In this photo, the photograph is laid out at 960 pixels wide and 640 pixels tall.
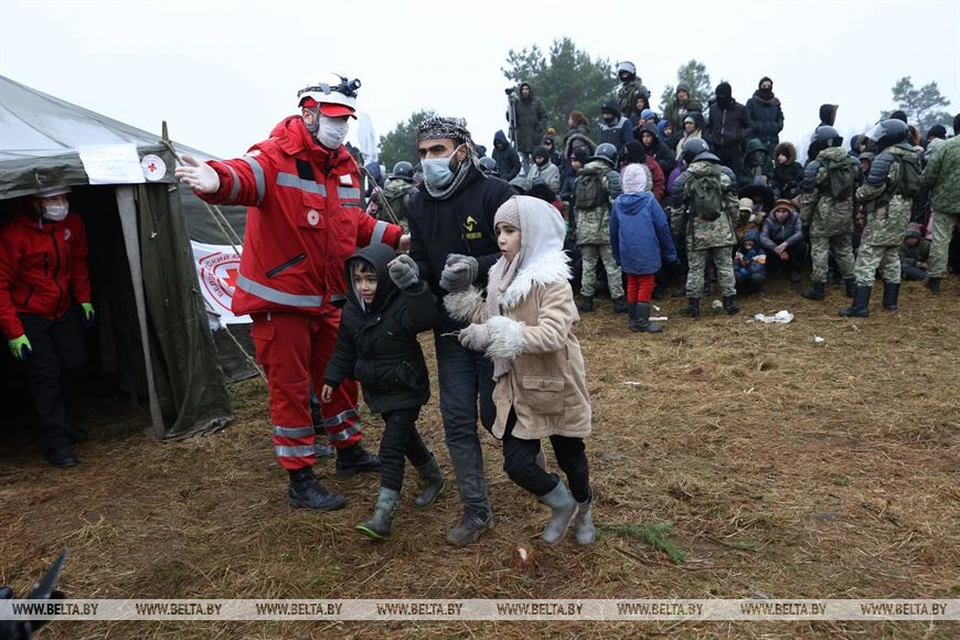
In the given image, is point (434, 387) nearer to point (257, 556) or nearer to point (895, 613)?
point (257, 556)

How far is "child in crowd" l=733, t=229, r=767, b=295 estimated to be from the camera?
920 cm

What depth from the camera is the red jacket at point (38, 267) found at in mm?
4902

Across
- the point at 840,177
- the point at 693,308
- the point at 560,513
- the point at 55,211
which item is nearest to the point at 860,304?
the point at 840,177

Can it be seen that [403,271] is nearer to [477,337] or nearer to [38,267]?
[477,337]

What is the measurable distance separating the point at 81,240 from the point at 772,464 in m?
5.67

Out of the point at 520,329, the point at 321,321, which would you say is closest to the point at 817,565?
the point at 520,329

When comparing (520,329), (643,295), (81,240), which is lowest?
(643,295)

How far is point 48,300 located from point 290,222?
2.74m

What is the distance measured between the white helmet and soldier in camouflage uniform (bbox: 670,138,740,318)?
5.96 metres

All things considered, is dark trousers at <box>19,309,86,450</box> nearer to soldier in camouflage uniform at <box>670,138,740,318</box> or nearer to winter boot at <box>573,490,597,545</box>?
winter boot at <box>573,490,597,545</box>

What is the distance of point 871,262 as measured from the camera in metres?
7.90

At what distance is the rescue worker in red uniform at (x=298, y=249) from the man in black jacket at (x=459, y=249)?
67 cm

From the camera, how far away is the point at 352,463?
455cm

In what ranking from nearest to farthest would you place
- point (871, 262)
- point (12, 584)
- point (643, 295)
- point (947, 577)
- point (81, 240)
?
point (947, 577)
point (12, 584)
point (81, 240)
point (871, 262)
point (643, 295)
